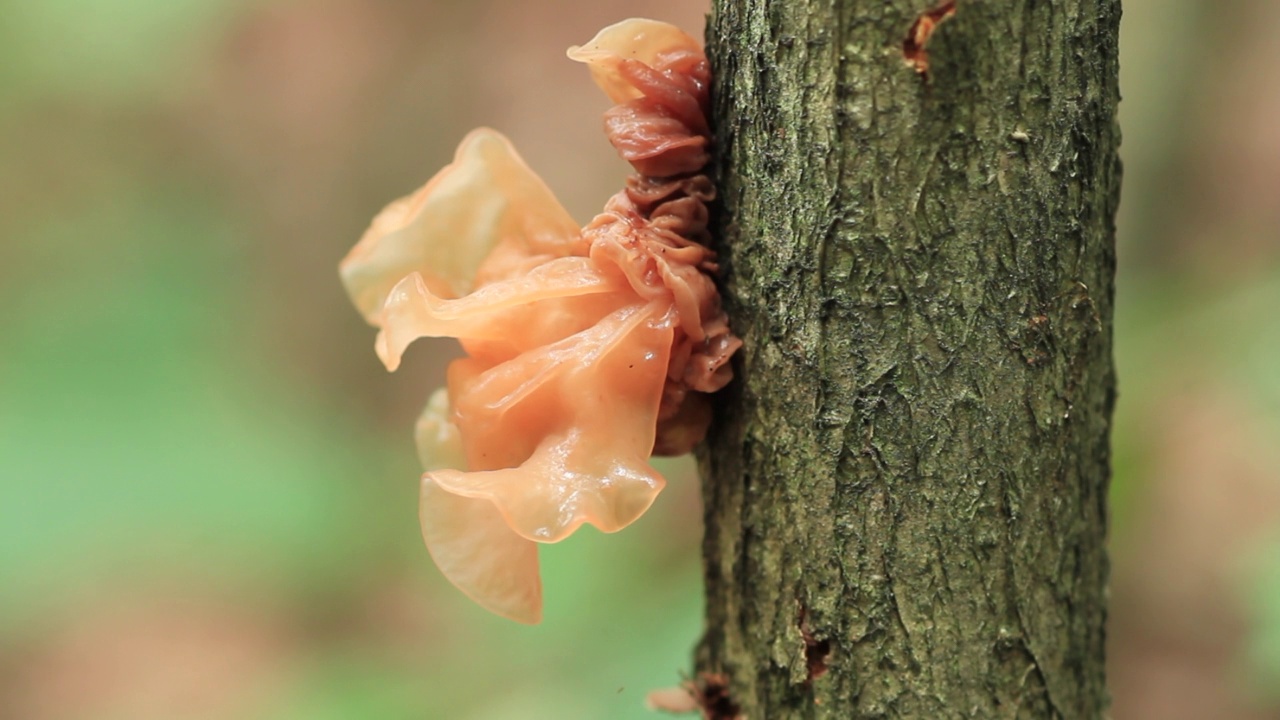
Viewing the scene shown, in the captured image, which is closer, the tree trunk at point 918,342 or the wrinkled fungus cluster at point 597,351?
the tree trunk at point 918,342

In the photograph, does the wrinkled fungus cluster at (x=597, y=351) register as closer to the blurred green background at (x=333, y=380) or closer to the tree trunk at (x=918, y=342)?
the tree trunk at (x=918, y=342)

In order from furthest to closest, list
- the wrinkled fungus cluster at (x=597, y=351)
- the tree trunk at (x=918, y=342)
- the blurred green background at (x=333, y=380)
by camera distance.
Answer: the blurred green background at (x=333, y=380) < the wrinkled fungus cluster at (x=597, y=351) < the tree trunk at (x=918, y=342)

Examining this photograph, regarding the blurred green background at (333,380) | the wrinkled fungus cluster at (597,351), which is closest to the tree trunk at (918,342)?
the wrinkled fungus cluster at (597,351)

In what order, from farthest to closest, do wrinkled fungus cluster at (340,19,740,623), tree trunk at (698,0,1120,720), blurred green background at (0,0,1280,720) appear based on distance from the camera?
blurred green background at (0,0,1280,720), wrinkled fungus cluster at (340,19,740,623), tree trunk at (698,0,1120,720)

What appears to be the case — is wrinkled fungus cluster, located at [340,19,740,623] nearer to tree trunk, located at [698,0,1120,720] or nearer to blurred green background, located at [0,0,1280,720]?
tree trunk, located at [698,0,1120,720]

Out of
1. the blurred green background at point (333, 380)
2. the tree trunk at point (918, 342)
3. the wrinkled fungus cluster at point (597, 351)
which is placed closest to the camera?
the tree trunk at point (918, 342)

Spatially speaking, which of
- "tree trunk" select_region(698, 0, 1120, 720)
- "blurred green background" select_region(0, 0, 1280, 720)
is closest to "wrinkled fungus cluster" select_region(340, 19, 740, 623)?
"tree trunk" select_region(698, 0, 1120, 720)
